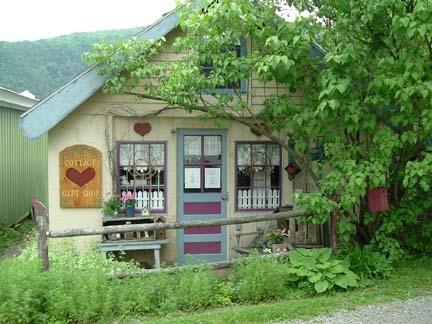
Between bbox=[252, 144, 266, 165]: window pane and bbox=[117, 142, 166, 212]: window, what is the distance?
152 centimetres

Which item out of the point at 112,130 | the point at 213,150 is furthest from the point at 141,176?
the point at 213,150

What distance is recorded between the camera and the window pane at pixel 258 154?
961 cm

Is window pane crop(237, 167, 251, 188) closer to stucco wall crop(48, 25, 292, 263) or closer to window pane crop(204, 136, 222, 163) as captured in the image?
window pane crop(204, 136, 222, 163)

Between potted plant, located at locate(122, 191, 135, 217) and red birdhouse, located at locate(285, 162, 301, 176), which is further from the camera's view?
red birdhouse, located at locate(285, 162, 301, 176)

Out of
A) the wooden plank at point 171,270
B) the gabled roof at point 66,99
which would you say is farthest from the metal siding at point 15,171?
the wooden plank at point 171,270

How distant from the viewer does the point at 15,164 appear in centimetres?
1462

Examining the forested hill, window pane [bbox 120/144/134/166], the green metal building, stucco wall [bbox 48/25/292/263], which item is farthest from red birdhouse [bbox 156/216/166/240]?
the forested hill

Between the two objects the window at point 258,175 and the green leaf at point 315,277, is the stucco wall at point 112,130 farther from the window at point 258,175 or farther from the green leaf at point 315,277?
the green leaf at point 315,277

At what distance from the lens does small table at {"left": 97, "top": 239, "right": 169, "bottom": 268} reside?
8.48m

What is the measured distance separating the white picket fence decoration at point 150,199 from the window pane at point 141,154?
1.55 ft

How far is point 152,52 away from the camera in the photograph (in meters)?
8.27

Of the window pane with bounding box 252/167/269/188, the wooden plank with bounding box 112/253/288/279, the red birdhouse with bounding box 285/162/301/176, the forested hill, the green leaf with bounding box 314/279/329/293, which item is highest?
the forested hill

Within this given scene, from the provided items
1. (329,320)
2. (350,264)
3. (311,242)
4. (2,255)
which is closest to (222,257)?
(311,242)

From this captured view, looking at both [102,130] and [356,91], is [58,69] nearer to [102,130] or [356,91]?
[102,130]
